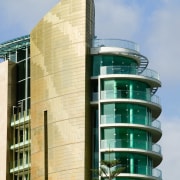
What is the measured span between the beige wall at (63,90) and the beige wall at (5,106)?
573cm

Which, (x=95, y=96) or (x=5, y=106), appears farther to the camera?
(x=5, y=106)

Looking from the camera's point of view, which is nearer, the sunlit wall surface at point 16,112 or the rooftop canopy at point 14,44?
the sunlit wall surface at point 16,112

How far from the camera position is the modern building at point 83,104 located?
99.6m

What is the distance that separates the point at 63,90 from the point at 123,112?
8.14 m

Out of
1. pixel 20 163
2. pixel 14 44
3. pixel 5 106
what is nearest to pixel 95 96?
pixel 20 163

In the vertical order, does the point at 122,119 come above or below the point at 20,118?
below

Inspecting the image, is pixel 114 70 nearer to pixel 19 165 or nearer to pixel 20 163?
pixel 20 163

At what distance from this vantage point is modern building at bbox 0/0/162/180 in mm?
99625

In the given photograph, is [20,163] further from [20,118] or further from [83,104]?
[83,104]

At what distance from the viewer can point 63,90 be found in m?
102

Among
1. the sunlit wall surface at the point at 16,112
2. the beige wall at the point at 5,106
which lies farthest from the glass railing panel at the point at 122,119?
the beige wall at the point at 5,106

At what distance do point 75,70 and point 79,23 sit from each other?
20.7ft

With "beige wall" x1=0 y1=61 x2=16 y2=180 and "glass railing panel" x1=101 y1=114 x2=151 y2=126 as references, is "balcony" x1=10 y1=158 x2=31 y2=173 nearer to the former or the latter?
"beige wall" x1=0 y1=61 x2=16 y2=180

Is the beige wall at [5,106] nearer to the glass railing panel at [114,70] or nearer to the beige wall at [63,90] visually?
the beige wall at [63,90]
